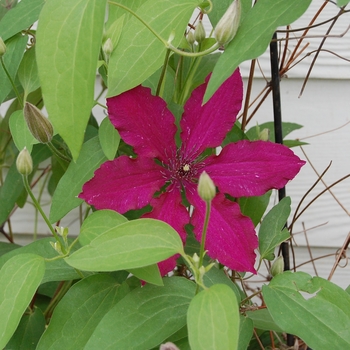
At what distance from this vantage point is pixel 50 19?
0.28 metres

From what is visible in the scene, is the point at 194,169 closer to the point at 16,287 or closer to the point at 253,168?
the point at 253,168

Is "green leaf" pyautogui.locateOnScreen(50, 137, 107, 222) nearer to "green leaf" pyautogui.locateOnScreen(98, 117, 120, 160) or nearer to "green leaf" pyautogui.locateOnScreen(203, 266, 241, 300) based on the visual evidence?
"green leaf" pyautogui.locateOnScreen(98, 117, 120, 160)

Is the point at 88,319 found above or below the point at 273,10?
below

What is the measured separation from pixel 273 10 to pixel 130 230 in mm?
166

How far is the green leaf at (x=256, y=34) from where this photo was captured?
28 cm

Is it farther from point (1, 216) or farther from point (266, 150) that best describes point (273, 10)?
point (1, 216)

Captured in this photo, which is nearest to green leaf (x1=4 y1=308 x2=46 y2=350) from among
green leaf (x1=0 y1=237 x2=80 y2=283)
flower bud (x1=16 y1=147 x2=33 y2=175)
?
green leaf (x1=0 y1=237 x2=80 y2=283)

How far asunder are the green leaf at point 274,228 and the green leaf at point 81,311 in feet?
0.41

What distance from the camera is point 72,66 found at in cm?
28

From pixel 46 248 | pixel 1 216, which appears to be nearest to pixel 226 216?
pixel 46 248

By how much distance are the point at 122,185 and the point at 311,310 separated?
0.17m

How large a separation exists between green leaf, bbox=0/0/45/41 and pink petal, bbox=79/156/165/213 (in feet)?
0.50

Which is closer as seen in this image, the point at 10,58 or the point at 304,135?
the point at 10,58

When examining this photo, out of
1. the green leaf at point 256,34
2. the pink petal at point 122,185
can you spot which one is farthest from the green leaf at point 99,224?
the green leaf at point 256,34
